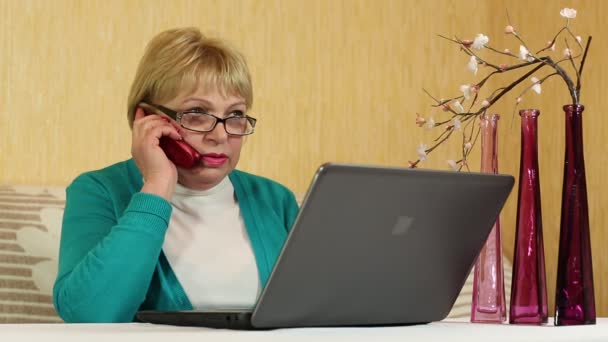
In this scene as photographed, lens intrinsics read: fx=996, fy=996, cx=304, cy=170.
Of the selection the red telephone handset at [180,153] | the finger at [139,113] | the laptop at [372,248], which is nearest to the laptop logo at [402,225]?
the laptop at [372,248]

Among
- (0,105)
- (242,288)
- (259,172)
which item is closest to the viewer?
(242,288)

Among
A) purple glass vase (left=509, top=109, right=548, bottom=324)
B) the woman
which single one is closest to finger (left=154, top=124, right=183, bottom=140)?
the woman

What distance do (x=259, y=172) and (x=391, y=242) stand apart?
4.23 ft

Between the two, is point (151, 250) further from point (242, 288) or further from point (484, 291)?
point (484, 291)

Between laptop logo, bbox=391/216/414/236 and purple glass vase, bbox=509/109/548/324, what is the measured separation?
21 centimetres

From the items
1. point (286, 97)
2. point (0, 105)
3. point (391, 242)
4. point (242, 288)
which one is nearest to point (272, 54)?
point (286, 97)

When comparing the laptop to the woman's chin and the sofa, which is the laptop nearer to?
the woman's chin

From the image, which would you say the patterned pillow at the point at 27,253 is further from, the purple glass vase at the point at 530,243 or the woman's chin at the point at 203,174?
the purple glass vase at the point at 530,243

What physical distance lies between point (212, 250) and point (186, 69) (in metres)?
0.30

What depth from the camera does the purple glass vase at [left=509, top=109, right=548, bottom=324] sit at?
1.16 metres

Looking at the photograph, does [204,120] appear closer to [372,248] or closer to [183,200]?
[183,200]

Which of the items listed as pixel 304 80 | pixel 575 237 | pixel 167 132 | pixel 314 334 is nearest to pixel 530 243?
pixel 575 237

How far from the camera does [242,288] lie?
5.31 ft

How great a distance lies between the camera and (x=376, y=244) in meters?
1.00
